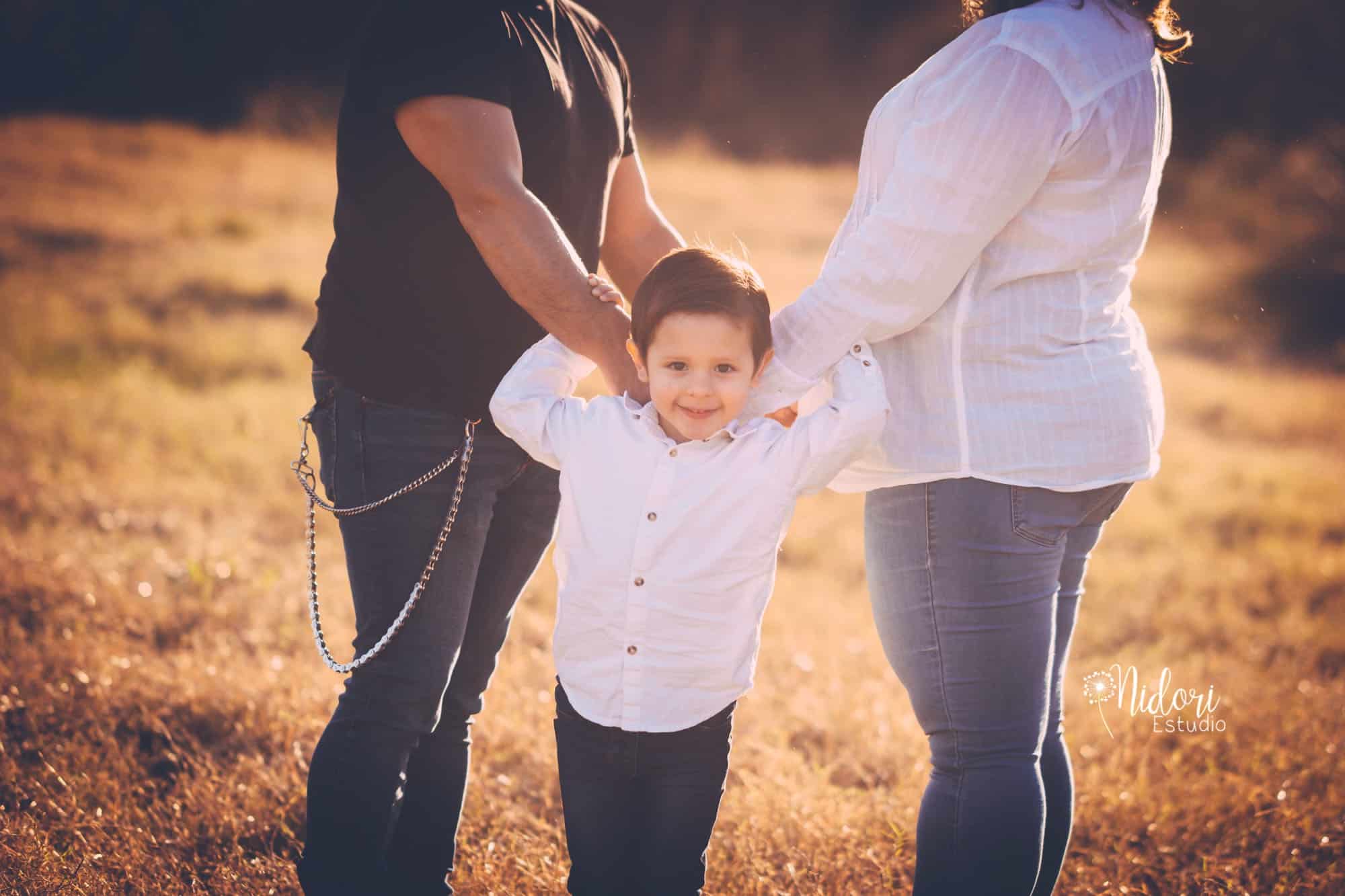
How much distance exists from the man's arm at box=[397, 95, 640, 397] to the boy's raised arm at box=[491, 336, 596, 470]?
0.17ft

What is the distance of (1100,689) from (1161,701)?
0.20 meters

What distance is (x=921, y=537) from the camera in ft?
6.40

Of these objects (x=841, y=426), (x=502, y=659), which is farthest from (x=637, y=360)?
(x=502, y=659)

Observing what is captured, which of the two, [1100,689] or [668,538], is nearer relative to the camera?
[668,538]

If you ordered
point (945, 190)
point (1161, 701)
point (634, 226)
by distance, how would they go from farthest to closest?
point (1161, 701)
point (634, 226)
point (945, 190)

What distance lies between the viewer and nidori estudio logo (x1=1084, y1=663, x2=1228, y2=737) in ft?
12.1

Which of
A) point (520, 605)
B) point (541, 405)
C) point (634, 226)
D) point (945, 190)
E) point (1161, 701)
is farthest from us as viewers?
point (520, 605)

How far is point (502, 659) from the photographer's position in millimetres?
3988

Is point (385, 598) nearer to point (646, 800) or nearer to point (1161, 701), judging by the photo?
point (646, 800)

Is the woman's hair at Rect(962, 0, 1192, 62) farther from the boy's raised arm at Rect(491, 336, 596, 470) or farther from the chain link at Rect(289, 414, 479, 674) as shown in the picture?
the chain link at Rect(289, 414, 479, 674)

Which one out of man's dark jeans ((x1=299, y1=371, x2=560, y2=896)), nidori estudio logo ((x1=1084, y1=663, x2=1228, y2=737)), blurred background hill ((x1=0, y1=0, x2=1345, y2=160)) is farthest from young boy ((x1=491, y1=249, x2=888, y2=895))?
blurred background hill ((x1=0, y1=0, x2=1345, y2=160))

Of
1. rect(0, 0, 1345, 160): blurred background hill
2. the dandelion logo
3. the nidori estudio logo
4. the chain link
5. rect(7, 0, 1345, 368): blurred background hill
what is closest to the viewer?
the chain link

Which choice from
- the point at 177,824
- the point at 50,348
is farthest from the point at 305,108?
the point at 177,824

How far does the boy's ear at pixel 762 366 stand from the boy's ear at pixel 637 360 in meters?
0.19
